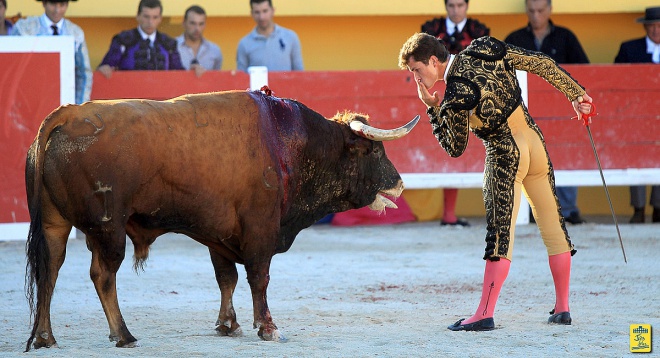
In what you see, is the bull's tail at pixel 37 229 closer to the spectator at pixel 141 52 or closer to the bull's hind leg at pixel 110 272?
the bull's hind leg at pixel 110 272

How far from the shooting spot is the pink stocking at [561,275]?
4.59 m

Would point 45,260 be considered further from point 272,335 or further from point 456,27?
point 456,27

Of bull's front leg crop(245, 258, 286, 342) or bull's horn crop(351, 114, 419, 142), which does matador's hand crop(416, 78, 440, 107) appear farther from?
bull's front leg crop(245, 258, 286, 342)

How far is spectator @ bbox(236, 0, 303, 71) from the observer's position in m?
8.63

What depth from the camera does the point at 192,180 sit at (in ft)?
13.6

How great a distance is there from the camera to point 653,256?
7.00 m

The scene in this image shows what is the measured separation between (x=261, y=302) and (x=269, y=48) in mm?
4537

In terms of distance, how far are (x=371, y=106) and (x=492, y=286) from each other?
427 centimetres

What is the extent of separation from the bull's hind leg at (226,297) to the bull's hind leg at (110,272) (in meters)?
0.45

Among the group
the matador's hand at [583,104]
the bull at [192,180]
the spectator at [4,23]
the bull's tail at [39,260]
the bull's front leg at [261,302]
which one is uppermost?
the spectator at [4,23]

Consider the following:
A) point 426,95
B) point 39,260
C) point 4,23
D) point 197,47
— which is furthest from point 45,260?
point 197,47

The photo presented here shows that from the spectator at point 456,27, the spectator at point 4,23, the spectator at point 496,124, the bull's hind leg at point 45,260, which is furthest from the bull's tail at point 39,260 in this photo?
the spectator at point 456,27

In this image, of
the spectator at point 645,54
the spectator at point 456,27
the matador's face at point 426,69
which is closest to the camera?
the matador's face at point 426,69

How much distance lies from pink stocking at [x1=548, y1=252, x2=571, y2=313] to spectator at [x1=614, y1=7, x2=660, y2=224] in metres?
4.69
